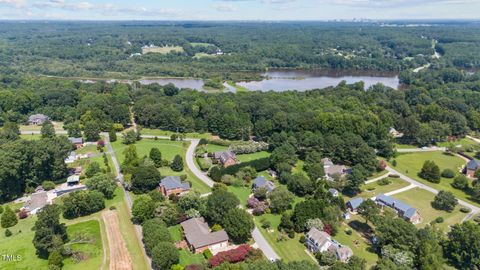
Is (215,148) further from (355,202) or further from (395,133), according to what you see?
(395,133)

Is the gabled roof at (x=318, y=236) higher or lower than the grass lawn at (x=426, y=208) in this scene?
higher

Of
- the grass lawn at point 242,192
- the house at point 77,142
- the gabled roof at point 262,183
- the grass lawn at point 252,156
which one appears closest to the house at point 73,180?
the house at point 77,142

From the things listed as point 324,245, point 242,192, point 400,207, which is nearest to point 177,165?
point 242,192

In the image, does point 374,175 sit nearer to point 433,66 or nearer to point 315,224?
point 315,224

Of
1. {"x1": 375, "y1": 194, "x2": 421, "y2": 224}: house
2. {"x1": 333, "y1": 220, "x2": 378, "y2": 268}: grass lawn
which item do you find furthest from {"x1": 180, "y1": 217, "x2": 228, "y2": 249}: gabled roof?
{"x1": 375, "y1": 194, "x2": 421, "y2": 224}: house

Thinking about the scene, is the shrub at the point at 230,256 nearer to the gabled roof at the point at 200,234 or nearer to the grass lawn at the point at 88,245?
the gabled roof at the point at 200,234

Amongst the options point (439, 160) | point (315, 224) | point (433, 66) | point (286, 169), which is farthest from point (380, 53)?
point (315, 224)
